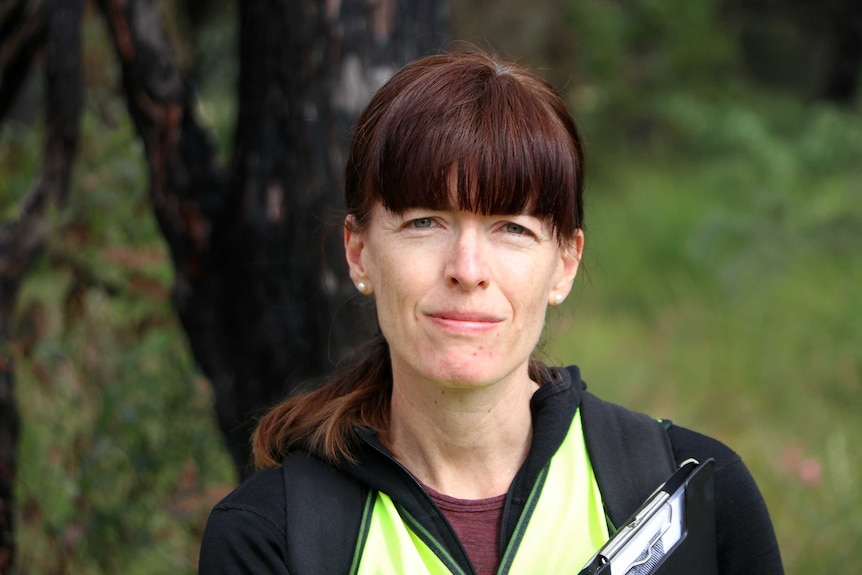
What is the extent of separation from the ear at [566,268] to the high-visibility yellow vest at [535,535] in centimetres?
30

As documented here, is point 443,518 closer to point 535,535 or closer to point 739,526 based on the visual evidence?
point 535,535

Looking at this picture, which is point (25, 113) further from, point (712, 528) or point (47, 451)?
point (712, 528)

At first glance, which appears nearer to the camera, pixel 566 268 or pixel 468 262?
pixel 468 262

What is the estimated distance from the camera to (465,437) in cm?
189

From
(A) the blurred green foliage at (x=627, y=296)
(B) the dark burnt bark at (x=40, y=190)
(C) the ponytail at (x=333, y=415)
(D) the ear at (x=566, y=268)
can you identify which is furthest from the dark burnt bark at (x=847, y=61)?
(C) the ponytail at (x=333, y=415)

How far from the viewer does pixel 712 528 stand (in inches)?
72.2

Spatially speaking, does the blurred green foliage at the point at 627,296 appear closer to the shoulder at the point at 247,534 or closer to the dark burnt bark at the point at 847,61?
the dark burnt bark at the point at 847,61

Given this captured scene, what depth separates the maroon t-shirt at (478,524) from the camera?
1.77m

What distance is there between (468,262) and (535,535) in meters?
0.46

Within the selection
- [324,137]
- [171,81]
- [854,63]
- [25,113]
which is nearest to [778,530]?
[324,137]

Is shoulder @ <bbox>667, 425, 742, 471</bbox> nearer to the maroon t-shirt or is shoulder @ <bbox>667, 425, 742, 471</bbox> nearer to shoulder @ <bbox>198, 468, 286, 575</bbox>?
the maroon t-shirt

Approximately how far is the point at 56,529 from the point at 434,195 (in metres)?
2.13

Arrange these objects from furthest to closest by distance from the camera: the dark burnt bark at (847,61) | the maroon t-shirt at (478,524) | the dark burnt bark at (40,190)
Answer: the dark burnt bark at (847,61) → the dark burnt bark at (40,190) → the maroon t-shirt at (478,524)

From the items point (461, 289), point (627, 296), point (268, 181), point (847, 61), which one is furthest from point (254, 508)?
point (847, 61)
